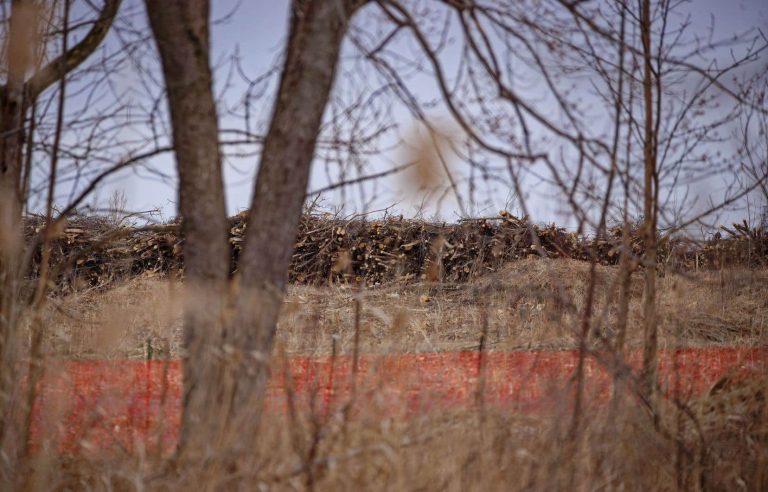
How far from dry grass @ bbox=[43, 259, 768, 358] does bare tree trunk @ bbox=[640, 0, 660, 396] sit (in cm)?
259

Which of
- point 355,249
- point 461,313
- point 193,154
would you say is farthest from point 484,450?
point 355,249

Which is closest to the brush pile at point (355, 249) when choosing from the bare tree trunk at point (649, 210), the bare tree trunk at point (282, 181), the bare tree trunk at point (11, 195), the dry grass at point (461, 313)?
the dry grass at point (461, 313)

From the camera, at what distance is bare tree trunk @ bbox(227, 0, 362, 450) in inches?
98.7

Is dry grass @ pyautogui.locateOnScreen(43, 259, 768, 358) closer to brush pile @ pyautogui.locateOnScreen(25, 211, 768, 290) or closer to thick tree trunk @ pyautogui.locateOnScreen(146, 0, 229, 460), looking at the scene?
brush pile @ pyautogui.locateOnScreen(25, 211, 768, 290)

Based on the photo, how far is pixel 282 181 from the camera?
2.56 metres

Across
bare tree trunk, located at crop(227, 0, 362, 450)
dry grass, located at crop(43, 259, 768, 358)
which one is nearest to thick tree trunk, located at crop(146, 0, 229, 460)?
bare tree trunk, located at crop(227, 0, 362, 450)

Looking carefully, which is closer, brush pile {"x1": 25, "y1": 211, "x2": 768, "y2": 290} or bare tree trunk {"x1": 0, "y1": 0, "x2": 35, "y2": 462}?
bare tree trunk {"x1": 0, "y1": 0, "x2": 35, "y2": 462}

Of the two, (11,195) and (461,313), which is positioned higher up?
(11,195)

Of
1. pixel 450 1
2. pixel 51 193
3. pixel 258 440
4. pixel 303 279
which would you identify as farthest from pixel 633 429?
pixel 303 279

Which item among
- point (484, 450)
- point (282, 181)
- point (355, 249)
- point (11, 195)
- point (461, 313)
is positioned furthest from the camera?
point (355, 249)

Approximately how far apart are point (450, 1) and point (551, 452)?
2.05 meters

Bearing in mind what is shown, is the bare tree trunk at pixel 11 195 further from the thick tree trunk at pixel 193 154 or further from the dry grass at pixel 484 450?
the thick tree trunk at pixel 193 154

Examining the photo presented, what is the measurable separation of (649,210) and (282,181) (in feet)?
7.17

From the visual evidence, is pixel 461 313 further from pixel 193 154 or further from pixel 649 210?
pixel 193 154
